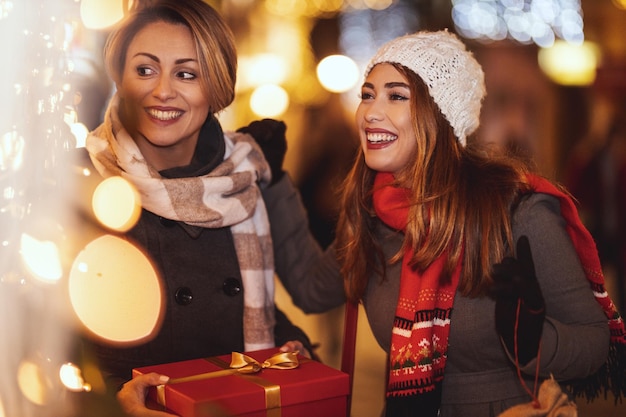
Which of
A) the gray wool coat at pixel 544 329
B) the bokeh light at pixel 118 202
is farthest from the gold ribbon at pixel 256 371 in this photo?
the bokeh light at pixel 118 202

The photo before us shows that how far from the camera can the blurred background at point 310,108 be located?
157 centimetres

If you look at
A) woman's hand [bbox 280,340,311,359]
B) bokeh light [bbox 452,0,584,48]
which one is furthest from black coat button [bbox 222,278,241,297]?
bokeh light [bbox 452,0,584,48]

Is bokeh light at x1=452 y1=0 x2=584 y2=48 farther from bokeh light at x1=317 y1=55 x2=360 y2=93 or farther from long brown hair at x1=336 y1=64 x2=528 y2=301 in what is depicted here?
long brown hair at x1=336 y1=64 x2=528 y2=301

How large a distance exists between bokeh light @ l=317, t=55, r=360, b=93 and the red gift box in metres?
11.1

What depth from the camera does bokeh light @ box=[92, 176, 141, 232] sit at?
2428mm

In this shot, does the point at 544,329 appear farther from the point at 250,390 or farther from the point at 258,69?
the point at 258,69

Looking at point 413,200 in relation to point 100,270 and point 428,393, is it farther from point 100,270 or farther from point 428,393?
point 100,270

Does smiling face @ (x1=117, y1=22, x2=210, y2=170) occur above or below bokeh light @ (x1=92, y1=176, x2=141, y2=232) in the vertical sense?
above

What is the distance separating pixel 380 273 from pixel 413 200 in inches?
11.6

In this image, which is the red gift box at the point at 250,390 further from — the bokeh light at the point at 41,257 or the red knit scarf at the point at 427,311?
the bokeh light at the point at 41,257

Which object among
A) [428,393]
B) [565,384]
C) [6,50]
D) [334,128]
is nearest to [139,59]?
[6,50]

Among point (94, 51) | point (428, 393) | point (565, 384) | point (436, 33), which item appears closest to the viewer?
point (94, 51)

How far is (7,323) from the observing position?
1539 millimetres

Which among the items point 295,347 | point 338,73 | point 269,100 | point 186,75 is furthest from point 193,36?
point 338,73
